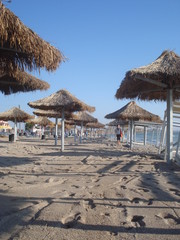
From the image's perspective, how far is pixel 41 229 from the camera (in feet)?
6.87

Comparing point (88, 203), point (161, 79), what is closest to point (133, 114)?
point (161, 79)

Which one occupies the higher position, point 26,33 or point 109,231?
point 26,33

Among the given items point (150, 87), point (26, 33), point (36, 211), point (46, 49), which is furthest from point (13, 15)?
point (150, 87)

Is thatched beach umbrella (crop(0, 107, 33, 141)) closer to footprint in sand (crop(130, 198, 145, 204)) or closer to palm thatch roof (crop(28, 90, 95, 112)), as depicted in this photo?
palm thatch roof (crop(28, 90, 95, 112))

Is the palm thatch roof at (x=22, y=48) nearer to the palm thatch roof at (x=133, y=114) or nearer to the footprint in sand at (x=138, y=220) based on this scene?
the footprint in sand at (x=138, y=220)

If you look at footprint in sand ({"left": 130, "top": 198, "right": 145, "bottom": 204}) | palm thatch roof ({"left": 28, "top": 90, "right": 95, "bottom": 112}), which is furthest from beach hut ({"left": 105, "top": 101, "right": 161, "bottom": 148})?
footprint in sand ({"left": 130, "top": 198, "right": 145, "bottom": 204})

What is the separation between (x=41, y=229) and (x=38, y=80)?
13.3ft

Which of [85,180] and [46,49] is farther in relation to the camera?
[85,180]

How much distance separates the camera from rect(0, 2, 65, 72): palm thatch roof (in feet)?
9.60

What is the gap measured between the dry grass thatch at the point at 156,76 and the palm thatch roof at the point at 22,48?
2.74 m

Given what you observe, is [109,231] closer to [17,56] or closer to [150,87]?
[17,56]

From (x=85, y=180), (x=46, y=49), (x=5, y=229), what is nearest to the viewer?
(x=5, y=229)

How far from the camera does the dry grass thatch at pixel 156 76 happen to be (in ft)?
18.7

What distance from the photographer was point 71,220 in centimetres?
231
